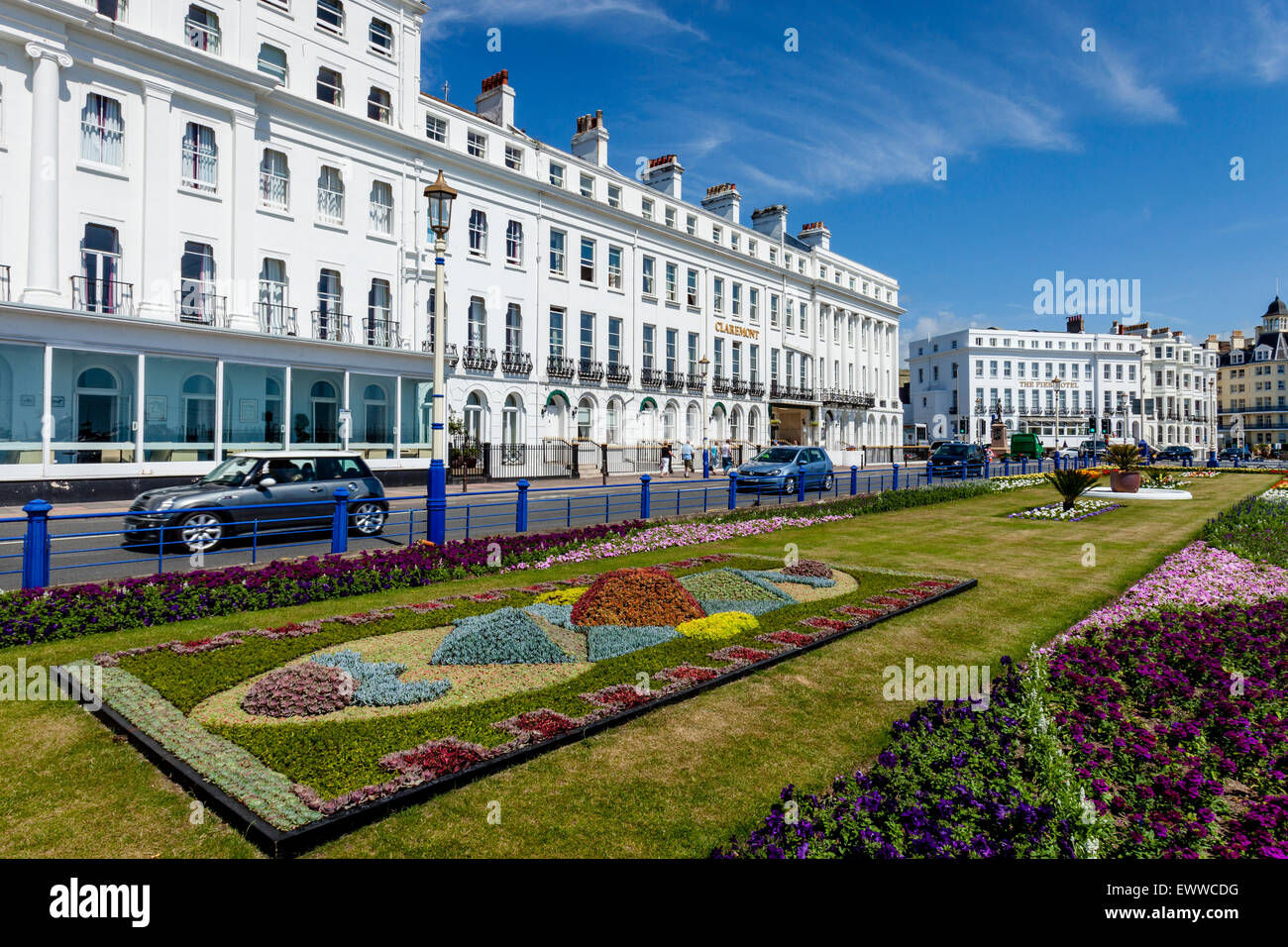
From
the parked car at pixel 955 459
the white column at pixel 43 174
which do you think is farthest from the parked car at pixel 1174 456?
the white column at pixel 43 174

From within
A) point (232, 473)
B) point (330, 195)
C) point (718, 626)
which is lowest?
point (718, 626)

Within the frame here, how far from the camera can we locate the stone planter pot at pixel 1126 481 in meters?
29.0

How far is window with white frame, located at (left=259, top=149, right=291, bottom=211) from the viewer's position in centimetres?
2800

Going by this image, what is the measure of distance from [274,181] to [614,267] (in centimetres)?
2005

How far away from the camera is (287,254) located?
2847 cm

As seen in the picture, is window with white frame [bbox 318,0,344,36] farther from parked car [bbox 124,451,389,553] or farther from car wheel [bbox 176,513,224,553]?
car wheel [bbox 176,513,224,553]

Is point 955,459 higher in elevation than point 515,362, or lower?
lower

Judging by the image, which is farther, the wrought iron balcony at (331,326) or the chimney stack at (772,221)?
the chimney stack at (772,221)

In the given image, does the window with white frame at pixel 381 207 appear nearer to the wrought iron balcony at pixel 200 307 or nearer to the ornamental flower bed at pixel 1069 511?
the wrought iron balcony at pixel 200 307

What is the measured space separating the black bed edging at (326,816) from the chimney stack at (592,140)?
140ft

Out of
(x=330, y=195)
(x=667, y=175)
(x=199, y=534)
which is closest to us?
(x=199, y=534)

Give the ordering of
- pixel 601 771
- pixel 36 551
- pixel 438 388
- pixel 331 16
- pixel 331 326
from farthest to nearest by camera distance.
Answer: pixel 331 16 < pixel 331 326 < pixel 438 388 < pixel 36 551 < pixel 601 771

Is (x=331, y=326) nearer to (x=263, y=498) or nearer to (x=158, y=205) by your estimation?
(x=158, y=205)

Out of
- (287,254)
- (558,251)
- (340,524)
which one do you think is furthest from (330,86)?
(340,524)
